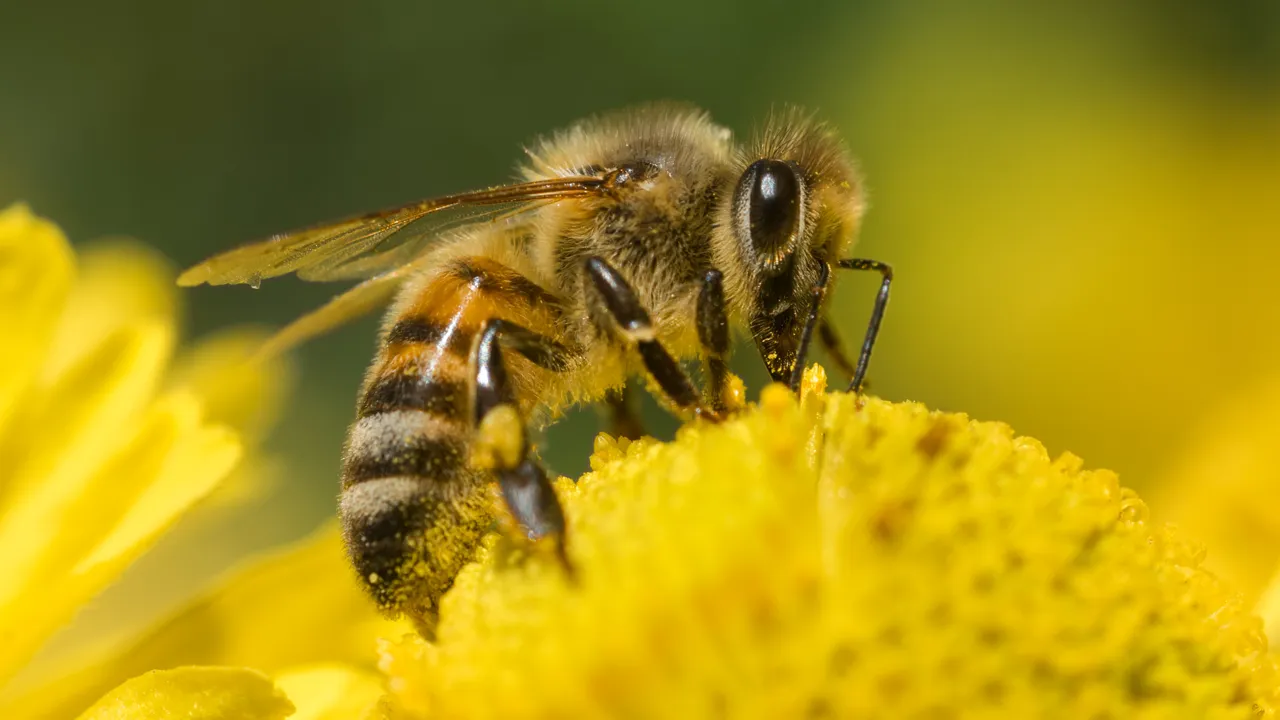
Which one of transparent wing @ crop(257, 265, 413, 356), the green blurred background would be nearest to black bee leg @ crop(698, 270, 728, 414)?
transparent wing @ crop(257, 265, 413, 356)

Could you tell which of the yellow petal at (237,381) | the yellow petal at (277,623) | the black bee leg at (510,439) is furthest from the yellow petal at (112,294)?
the black bee leg at (510,439)

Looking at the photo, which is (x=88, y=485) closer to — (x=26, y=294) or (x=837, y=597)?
(x=26, y=294)

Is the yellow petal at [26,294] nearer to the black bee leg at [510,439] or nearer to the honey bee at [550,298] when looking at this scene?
the honey bee at [550,298]

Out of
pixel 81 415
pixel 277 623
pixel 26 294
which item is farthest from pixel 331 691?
pixel 26 294

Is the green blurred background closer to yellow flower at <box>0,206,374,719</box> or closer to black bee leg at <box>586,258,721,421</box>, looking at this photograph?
yellow flower at <box>0,206,374,719</box>

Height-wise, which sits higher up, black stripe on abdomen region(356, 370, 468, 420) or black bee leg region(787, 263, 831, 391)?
Result: black bee leg region(787, 263, 831, 391)

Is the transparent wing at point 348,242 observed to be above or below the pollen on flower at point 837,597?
above

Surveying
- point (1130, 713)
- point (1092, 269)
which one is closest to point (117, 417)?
point (1130, 713)
